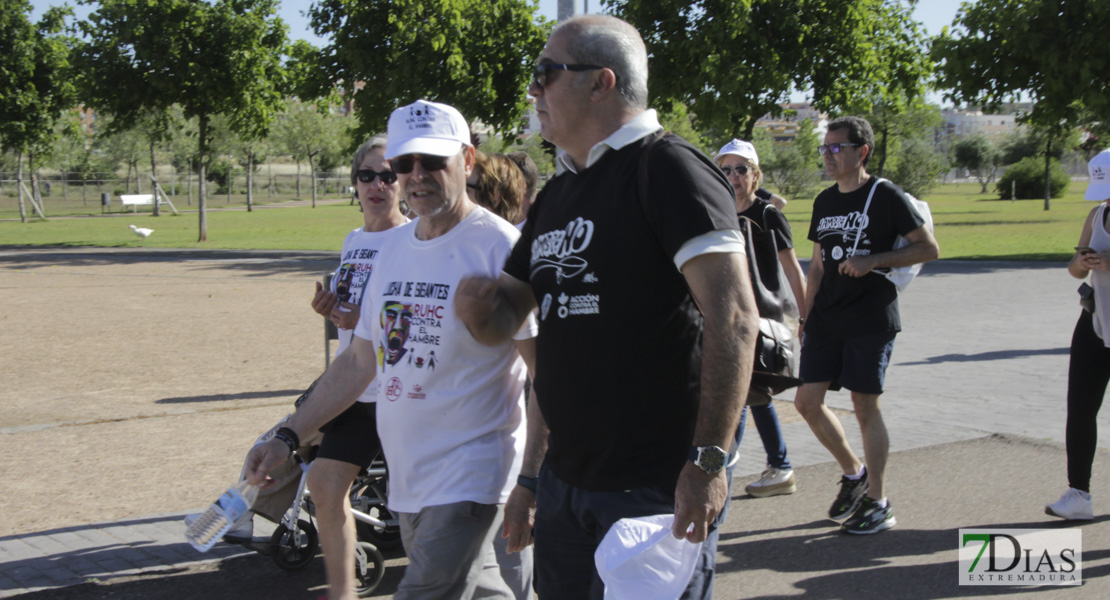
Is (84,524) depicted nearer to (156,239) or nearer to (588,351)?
(588,351)

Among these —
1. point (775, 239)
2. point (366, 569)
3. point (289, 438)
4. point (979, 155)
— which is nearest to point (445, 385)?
point (289, 438)

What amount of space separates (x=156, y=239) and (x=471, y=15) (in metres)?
12.7

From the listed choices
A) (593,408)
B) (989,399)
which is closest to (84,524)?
(593,408)

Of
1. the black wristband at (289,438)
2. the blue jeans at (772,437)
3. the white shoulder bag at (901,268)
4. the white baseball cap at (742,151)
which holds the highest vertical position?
the white baseball cap at (742,151)

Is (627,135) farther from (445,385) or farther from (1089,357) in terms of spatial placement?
(1089,357)

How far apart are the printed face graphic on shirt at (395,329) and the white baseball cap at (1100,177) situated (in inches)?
137

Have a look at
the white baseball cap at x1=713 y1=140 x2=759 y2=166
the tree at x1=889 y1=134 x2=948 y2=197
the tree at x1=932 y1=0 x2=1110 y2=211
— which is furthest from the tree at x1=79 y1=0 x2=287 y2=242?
the tree at x1=889 y1=134 x2=948 y2=197

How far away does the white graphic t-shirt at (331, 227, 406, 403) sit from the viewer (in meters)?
4.15

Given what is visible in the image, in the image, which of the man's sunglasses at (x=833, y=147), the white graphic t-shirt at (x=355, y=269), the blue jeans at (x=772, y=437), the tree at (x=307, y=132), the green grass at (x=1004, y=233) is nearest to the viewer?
the white graphic t-shirt at (x=355, y=269)

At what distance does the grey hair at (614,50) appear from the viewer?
2.49 meters

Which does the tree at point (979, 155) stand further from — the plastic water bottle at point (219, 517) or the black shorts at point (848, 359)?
the plastic water bottle at point (219, 517)

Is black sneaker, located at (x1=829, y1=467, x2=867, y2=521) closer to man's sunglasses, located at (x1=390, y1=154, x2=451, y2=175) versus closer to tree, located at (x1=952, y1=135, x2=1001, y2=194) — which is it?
man's sunglasses, located at (x1=390, y1=154, x2=451, y2=175)

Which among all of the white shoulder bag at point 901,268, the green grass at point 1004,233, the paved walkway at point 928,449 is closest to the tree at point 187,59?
the green grass at point 1004,233

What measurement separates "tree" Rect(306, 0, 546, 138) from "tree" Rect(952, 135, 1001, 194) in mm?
74556
